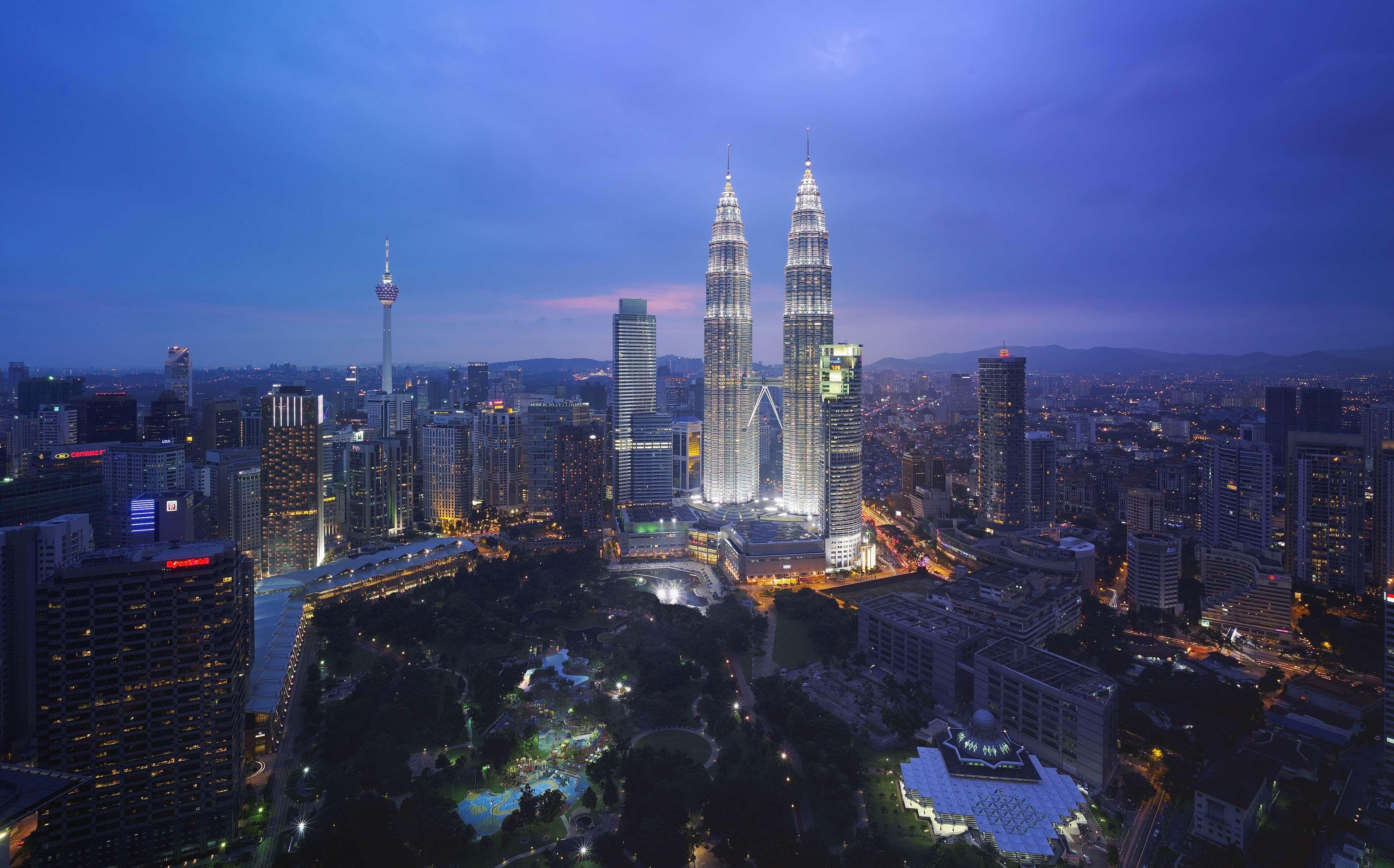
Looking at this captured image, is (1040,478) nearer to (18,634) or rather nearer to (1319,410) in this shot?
(1319,410)

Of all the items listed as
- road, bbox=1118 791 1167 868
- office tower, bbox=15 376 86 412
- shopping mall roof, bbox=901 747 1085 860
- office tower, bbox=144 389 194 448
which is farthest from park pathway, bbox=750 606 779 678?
office tower, bbox=15 376 86 412

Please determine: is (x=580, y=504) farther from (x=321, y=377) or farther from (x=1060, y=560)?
(x=321, y=377)

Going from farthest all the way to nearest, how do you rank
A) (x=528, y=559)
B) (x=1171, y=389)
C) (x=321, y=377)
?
1. (x=321, y=377)
2. (x=1171, y=389)
3. (x=528, y=559)

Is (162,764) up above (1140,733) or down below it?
above

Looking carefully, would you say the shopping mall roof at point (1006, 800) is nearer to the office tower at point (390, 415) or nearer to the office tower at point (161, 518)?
the office tower at point (161, 518)

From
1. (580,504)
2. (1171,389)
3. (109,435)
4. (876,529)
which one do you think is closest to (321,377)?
(109,435)

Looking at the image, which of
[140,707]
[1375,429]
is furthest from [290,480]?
[1375,429]
